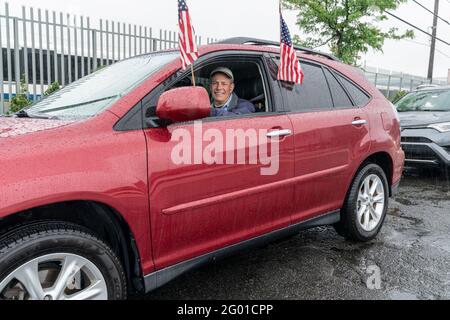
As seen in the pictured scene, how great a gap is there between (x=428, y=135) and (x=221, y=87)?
4.55m

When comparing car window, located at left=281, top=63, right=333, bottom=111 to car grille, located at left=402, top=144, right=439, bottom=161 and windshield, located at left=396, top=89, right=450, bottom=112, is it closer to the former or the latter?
car grille, located at left=402, top=144, right=439, bottom=161

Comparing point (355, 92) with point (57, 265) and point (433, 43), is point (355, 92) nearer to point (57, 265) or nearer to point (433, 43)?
point (57, 265)

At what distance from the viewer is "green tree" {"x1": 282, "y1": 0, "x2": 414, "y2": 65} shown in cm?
1162

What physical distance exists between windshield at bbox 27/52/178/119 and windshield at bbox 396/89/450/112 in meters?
5.92

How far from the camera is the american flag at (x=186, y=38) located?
7.80 feet

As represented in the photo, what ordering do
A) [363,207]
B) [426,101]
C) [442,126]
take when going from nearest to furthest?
[363,207] → [442,126] → [426,101]

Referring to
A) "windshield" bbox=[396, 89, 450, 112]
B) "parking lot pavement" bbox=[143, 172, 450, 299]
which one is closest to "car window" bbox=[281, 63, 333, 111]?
"parking lot pavement" bbox=[143, 172, 450, 299]

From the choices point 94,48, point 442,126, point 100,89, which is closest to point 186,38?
point 100,89

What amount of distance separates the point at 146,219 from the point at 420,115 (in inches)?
238

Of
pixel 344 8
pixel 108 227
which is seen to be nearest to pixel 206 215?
pixel 108 227

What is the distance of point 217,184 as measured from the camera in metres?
2.38

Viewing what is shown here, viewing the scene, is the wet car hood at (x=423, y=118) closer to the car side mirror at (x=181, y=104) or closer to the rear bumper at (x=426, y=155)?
the rear bumper at (x=426, y=155)

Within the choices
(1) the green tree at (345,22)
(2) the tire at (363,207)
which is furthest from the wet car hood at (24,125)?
(1) the green tree at (345,22)
